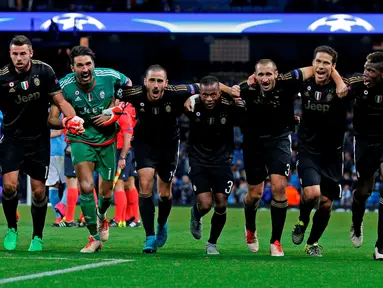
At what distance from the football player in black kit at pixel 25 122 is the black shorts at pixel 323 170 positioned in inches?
103

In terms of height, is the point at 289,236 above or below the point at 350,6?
below

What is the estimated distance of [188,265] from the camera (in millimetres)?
9797

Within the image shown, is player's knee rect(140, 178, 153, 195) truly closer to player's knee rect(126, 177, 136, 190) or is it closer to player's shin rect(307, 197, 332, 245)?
player's shin rect(307, 197, 332, 245)

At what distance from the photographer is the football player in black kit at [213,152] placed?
1162 cm

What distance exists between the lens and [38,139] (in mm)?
11586

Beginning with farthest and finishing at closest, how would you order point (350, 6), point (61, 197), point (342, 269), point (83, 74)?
point (350, 6)
point (61, 197)
point (83, 74)
point (342, 269)

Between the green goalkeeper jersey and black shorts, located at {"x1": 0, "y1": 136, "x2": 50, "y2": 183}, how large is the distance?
341mm

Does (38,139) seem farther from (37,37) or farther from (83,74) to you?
(37,37)

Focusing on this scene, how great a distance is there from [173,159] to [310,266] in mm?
2492

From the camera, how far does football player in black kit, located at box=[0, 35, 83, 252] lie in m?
11.3

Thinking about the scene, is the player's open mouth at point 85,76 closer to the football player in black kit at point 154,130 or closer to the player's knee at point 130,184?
the football player in black kit at point 154,130

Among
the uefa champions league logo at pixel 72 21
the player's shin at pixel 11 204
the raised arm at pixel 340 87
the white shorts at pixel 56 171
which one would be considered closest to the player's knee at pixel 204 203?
the raised arm at pixel 340 87

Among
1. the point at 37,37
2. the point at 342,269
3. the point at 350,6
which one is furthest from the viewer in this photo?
the point at 350,6

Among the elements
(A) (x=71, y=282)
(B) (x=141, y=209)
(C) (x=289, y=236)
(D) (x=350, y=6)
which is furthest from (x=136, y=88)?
(D) (x=350, y=6)
